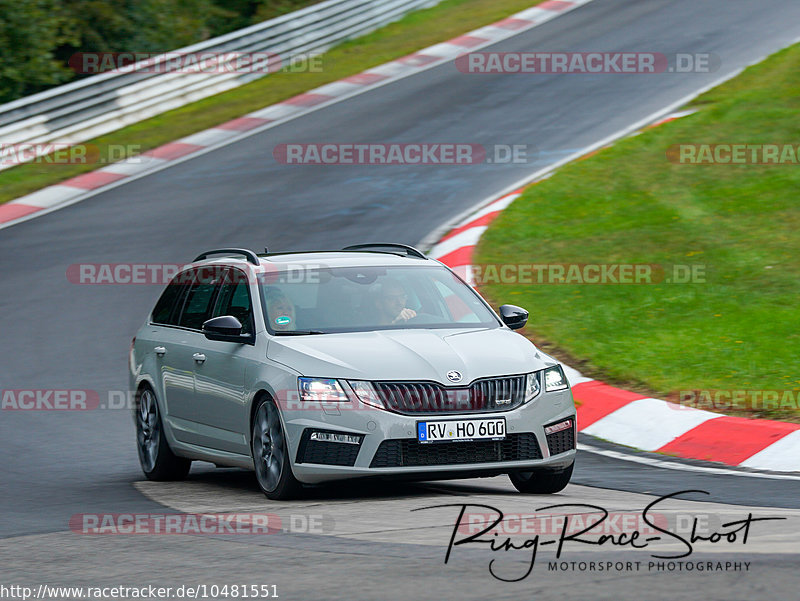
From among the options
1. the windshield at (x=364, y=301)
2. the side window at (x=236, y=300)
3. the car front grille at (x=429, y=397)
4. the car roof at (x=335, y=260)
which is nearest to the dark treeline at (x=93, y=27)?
the car roof at (x=335, y=260)

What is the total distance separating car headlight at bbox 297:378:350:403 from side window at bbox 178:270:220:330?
1.87 metres

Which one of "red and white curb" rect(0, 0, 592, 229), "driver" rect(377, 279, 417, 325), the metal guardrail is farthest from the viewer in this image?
the metal guardrail

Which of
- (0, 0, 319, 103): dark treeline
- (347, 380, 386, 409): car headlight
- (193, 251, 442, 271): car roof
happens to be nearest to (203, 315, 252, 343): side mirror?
(193, 251, 442, 271): car roof

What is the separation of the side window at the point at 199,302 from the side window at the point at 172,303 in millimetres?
126

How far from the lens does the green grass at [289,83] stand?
22.3 metres

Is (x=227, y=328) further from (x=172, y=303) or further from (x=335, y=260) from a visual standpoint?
(x=172, y=303)

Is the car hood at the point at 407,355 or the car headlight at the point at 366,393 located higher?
the car hood at the point at 407,355

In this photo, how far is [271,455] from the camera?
8633mm

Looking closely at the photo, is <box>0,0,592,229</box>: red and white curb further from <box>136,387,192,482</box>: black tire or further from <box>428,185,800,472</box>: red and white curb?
<box>428,185,800,472</box>: red and white curb

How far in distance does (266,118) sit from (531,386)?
54.7 ft

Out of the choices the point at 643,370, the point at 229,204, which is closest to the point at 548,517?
the point at 643,370

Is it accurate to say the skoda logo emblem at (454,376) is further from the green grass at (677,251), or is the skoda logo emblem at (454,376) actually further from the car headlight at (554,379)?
the green grass at (677,251)

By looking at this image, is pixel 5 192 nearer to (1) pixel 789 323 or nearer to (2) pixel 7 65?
(2) pixel 7 65

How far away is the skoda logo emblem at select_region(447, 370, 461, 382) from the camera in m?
8.28
